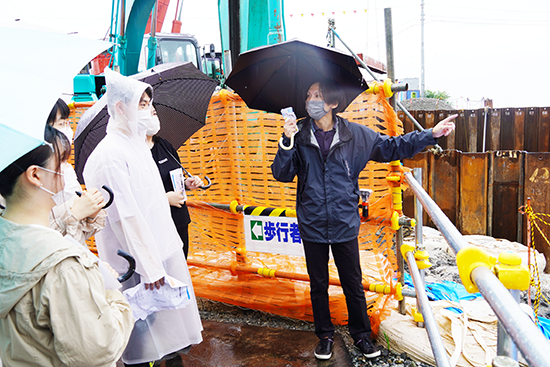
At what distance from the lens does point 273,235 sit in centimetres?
357

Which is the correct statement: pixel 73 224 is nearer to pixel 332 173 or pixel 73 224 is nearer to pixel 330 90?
pixel 332 173

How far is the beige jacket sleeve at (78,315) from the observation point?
1148 mm

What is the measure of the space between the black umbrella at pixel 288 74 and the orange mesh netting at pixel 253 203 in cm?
49

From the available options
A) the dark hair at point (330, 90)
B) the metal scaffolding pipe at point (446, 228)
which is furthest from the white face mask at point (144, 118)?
the metal scaffolding pipe at point (446, 228)

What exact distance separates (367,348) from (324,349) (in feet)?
1.08

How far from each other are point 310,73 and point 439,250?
388 cm

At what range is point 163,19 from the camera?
12.9 meters

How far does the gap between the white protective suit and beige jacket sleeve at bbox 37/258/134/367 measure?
3.01ft

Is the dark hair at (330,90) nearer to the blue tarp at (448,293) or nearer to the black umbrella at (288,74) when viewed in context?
the black umbrella at (288,74)

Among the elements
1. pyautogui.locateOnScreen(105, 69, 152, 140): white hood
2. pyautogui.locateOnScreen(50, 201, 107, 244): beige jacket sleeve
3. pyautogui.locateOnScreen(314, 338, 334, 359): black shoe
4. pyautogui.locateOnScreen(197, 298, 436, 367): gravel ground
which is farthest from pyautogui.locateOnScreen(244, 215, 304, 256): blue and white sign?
pyautogui.locateOnScreen(50, 201, 107, 244): beige jacket sleeve

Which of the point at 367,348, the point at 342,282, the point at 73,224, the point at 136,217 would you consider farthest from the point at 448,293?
the point at 73,224

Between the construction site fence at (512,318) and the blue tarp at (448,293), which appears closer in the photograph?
the construction site fence at (512,318)

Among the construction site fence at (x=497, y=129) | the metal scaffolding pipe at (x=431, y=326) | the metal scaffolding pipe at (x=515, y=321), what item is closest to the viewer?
the metal scaffolding pipe at (x=515, y=321)

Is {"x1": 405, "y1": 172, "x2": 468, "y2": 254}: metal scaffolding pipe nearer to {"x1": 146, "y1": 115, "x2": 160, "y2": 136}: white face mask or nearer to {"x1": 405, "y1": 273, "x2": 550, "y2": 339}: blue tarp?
{"x1": 146, "y1": 115, "x2": 160, "y2": 136}: white face mask
